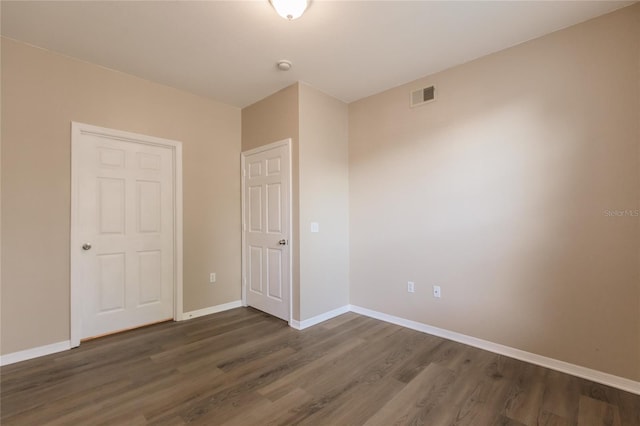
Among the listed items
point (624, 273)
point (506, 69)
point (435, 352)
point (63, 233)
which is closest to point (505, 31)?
point (506, 69)

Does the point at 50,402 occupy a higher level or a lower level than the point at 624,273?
lower

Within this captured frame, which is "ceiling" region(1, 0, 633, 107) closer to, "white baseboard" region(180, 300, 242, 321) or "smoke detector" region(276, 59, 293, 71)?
"smoke detector" region(276, 59, 293, 71)

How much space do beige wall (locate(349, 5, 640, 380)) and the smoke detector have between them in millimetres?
1237

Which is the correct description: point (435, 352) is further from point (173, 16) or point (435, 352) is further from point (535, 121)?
point (173, 16)

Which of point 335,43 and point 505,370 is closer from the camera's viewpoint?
point 505,370

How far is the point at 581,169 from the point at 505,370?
5.54 feet

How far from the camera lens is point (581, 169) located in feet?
7.18

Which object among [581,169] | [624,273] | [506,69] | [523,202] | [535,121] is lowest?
[624,273]

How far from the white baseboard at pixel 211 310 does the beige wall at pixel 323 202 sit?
121 cm

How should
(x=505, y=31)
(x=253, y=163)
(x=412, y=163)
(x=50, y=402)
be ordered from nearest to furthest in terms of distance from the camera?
(x=50, y=402), (x=505, y=31), (x=412, y=163), (x=253, y=163)

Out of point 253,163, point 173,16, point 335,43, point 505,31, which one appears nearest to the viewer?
point 173,16

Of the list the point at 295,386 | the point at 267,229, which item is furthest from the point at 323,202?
the point at 295,386

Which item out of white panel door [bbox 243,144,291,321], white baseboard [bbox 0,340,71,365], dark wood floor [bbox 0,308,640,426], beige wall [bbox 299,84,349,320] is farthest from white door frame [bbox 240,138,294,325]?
white baseboard [bbox 0,340,71,365]

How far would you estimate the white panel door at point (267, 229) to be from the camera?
3.32 meters
